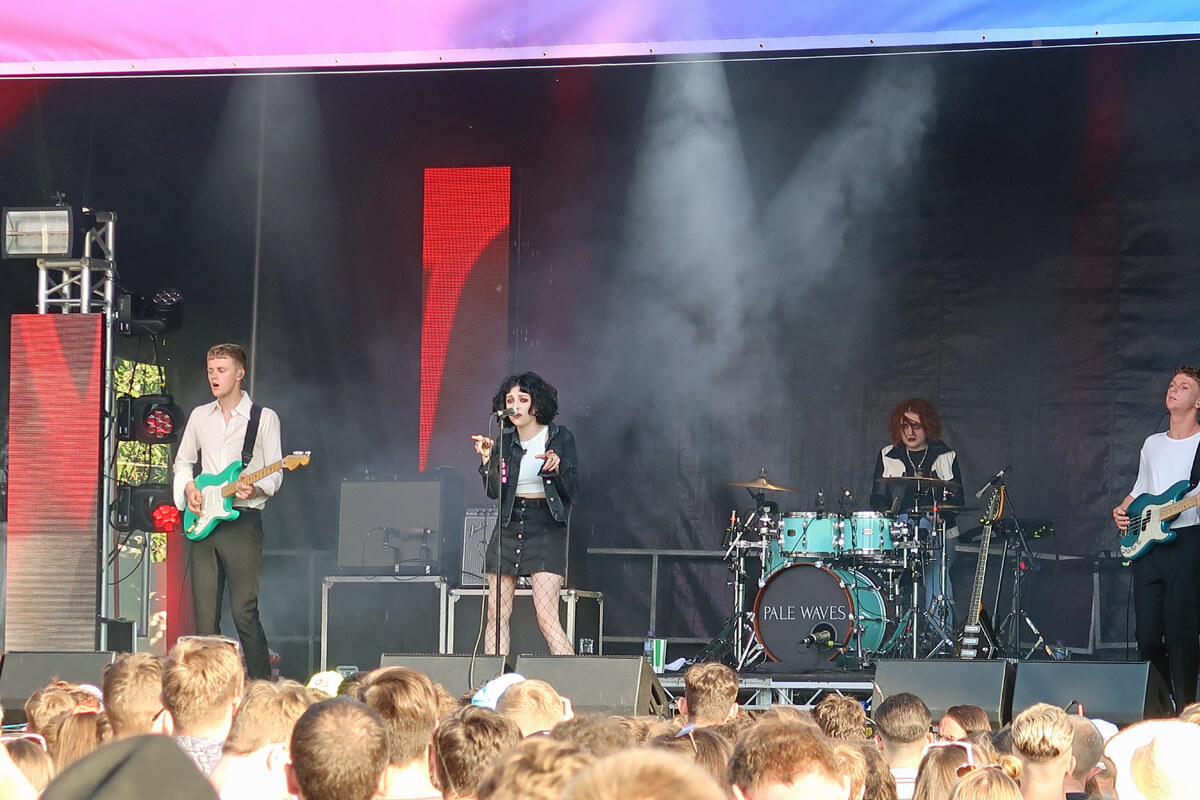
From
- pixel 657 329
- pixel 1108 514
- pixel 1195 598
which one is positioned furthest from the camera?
pixel 657 329

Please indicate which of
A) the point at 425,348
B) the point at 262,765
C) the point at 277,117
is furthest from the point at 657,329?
the point at 262,765

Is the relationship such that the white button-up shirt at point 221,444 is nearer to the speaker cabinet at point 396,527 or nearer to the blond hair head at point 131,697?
the speaker cabinet at point 396,527

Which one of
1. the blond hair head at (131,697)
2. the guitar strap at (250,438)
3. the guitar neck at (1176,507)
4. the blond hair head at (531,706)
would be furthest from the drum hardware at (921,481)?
the blond hair head at (131,697)

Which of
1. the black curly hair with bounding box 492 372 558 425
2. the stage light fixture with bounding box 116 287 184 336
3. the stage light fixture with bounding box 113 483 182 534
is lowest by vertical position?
the stage light fixture with bounding box 113 483 182 534

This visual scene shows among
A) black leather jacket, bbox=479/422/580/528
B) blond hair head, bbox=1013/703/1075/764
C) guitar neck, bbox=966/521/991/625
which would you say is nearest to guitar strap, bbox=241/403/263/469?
black leather jacket, bbox=479/422/580/528

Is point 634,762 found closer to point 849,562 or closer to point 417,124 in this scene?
point 849,562

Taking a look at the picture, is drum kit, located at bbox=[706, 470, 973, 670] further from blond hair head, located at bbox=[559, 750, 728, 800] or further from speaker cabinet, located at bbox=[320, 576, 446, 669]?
blond hair head, located at bbox=[559, 750, 728, 800]

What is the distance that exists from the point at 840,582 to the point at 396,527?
3.05 m

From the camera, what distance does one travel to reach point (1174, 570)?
7871 millimetres

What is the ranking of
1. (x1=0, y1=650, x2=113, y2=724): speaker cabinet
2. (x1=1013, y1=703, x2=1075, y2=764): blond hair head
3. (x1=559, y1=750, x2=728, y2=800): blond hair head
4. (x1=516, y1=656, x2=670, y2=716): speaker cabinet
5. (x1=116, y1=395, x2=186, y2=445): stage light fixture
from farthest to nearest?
1. (x1=116, y1=395, x2=186, y2=445): stage light fixture
2. (x1=0, y1=650, x2=113, y2=724): speaker cabinet
3. (x1=516, y1=656, x2=670, y2=716): speaker cabinet
4. (x1=1013, y1=703, x2=1075, y2=764): blond hair head
5. (x1=559, y1=750, x2=728, y2=800): blond hair head

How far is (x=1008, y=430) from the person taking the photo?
10820 millimetres

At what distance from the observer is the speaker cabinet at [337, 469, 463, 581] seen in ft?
32.5

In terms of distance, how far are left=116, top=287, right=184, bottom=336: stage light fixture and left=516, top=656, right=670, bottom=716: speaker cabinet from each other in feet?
15.0

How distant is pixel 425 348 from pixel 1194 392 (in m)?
5.82
